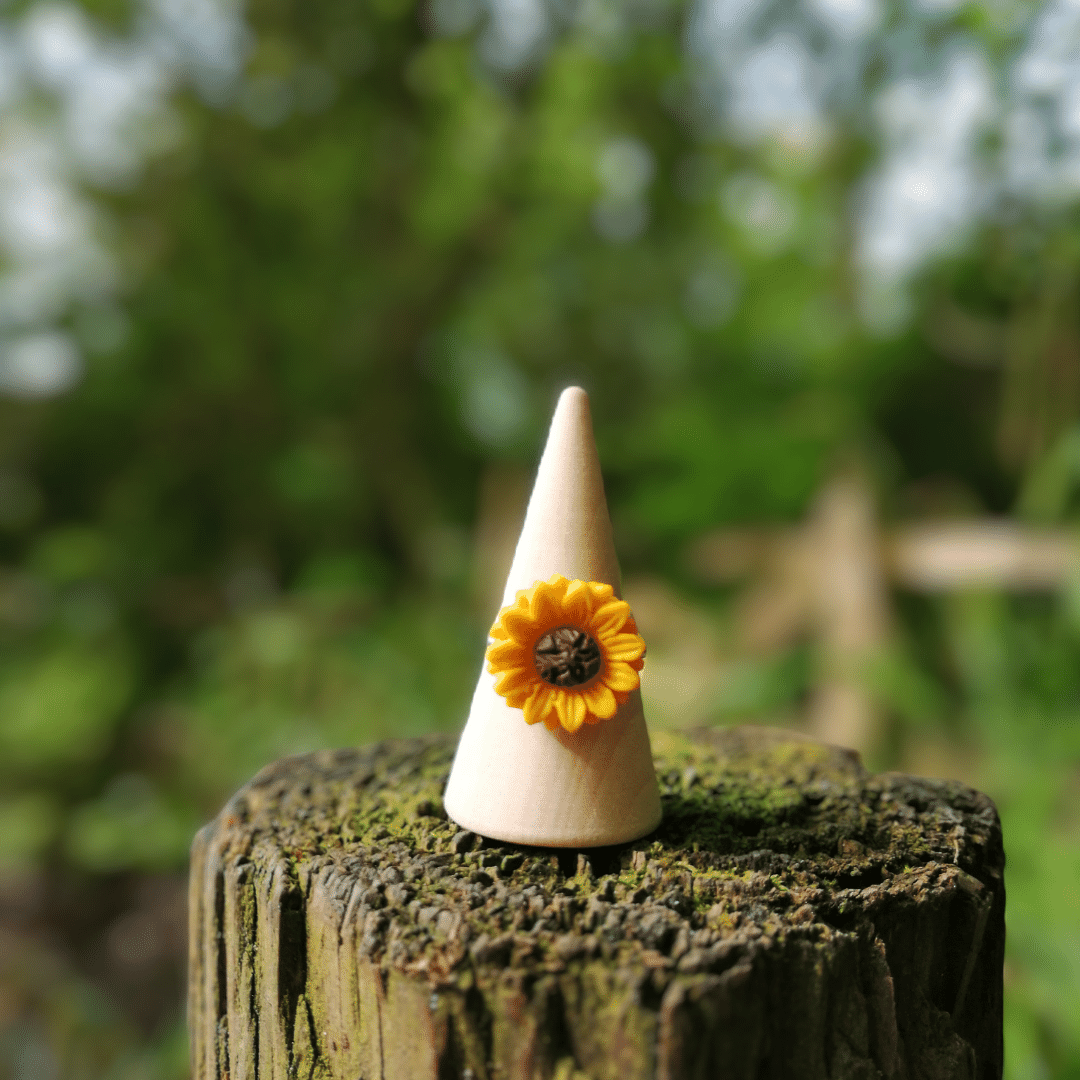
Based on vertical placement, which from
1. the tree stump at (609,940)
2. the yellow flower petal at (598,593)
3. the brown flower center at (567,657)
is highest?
the yellow flower petal at (598,593)

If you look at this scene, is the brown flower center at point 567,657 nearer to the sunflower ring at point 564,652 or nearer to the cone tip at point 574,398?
the sunflower ring at point 564,652

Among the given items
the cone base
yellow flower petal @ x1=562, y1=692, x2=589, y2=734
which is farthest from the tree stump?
yellow flower petal @ x1=562, y1=692, x2=589, y2=734

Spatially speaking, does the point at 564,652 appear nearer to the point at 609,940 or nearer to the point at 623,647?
the point at 623,647

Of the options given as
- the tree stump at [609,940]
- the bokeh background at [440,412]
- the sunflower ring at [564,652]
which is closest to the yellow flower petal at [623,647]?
the sunflower ring at [564,652]

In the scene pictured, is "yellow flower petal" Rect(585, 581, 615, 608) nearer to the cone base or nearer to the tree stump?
the cone base

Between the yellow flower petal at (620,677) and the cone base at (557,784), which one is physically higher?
the yellow flower petal at (620,677)

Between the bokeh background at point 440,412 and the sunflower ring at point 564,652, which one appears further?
the bokeh background at point 440,412

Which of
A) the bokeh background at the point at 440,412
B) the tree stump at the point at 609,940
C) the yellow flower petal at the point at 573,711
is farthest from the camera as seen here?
the bokeh background at the point at 440,412

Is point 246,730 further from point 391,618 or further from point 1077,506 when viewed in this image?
point 1077,506
